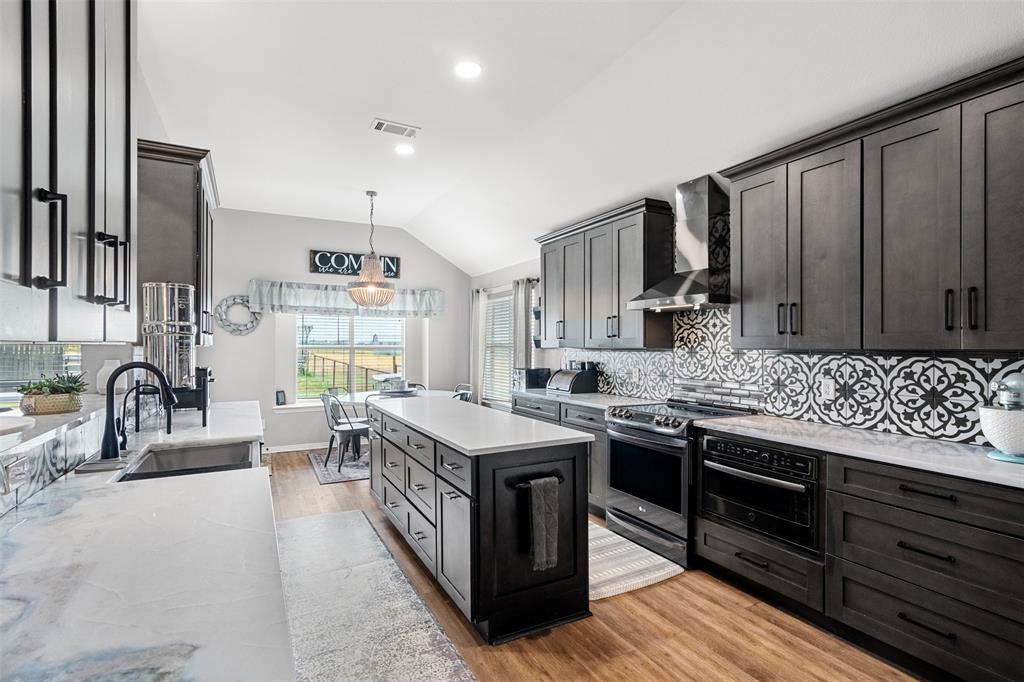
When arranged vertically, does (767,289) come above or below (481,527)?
above

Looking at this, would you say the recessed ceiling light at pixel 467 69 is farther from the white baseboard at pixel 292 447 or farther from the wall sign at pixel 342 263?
the white baseboard at pixel 292 447

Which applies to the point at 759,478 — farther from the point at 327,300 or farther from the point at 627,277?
the point at 327,300

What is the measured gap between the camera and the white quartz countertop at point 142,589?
741 mm

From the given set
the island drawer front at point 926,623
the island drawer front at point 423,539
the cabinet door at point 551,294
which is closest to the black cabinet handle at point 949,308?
the island drawer front at point 926,623

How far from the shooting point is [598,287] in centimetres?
453

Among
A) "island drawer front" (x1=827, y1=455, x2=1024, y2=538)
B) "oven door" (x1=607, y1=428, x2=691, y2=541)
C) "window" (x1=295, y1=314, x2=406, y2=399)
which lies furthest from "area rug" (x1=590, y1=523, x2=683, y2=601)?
"window" (x1=295, y1=314, x2=406, y2=399)

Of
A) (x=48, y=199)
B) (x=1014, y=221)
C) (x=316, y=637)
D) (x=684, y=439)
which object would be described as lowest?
(x=316, y=637)

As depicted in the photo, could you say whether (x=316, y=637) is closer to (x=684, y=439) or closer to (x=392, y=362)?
(x=684, y=439)

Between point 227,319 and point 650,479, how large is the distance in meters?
5.32

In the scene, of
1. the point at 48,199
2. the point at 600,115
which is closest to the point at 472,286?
the point at 600,115

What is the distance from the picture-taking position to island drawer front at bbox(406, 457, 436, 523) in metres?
2.88

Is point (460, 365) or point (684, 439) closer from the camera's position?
point (684, 439)

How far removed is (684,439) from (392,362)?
16.6 feet

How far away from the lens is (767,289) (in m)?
3.05
